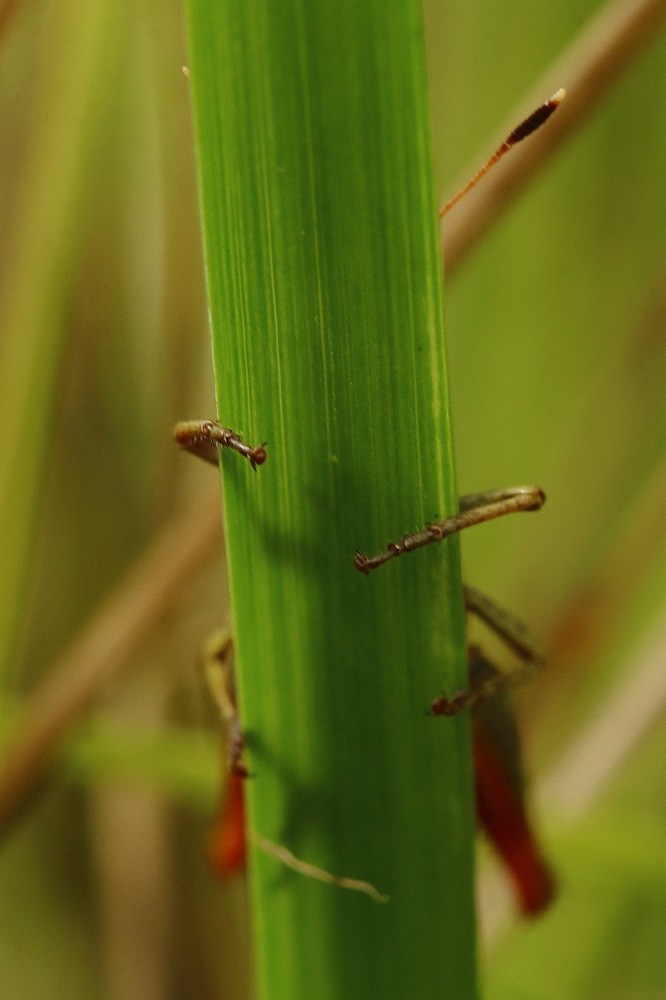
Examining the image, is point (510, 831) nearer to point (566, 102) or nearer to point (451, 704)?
point (451, 704)

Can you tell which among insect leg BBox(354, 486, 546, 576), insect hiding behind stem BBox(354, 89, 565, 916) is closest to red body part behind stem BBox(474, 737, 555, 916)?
insect hiding behind stem BBox(354, 89, 565, 916)

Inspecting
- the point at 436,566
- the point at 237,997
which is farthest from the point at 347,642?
the point at 237,997

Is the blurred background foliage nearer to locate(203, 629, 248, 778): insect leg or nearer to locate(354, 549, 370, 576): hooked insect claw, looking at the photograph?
locate(203, 629, 248, 778): insect leg

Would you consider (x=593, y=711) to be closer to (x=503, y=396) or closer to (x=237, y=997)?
(x=503, y=396)

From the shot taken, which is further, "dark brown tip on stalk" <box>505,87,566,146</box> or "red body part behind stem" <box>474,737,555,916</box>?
"red body part behind stem" <box>474,737,555,916</box>

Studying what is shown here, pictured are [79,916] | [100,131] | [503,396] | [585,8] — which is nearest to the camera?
[100,131]

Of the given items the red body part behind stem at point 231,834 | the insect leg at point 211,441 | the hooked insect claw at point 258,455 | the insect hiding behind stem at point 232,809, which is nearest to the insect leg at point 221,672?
the insect hiding behind stem at point 232,809

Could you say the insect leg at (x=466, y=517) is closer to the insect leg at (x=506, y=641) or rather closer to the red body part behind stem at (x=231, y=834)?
the insect leg at (x=506, y=641)
